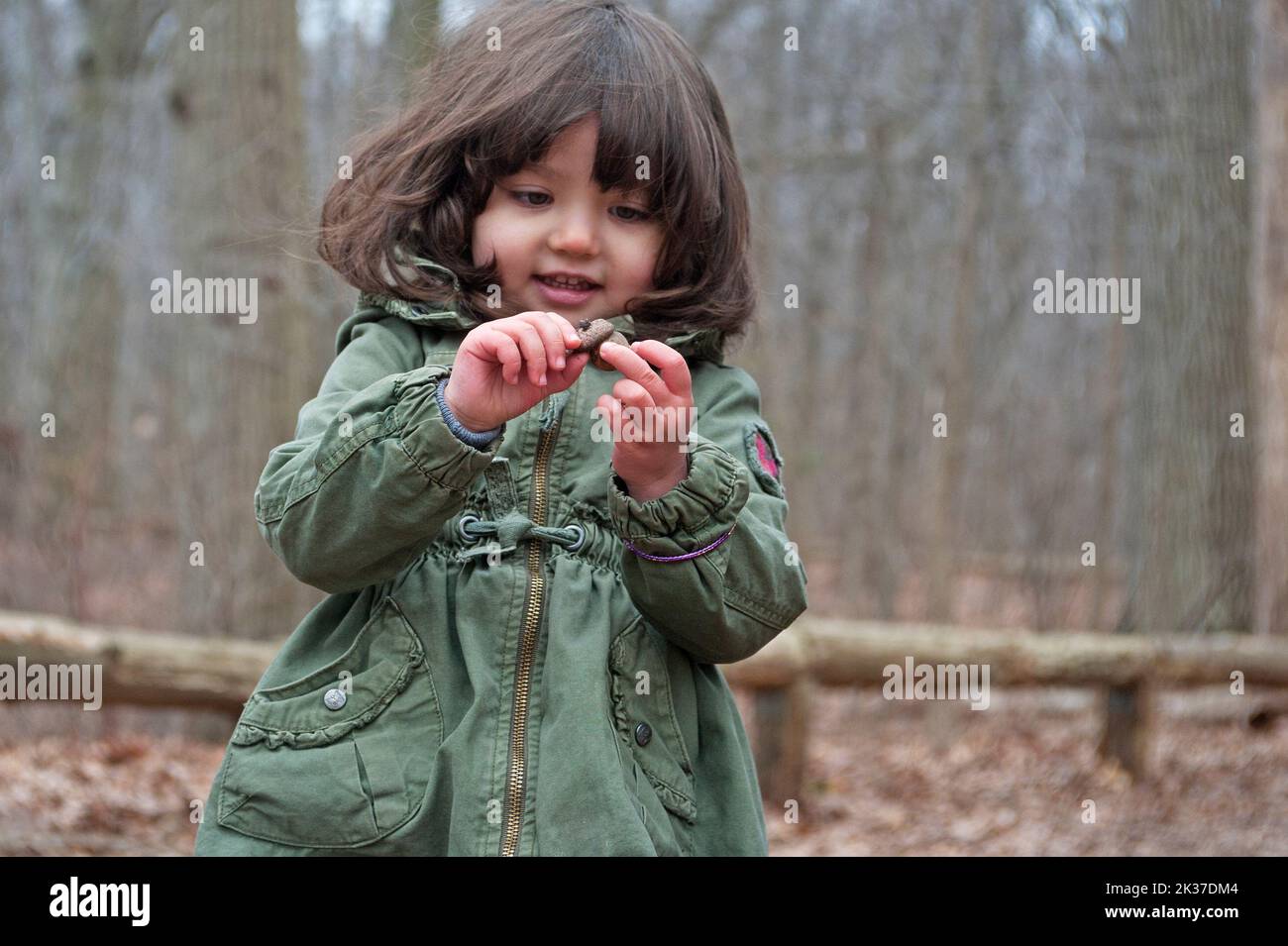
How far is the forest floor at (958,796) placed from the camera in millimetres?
5148

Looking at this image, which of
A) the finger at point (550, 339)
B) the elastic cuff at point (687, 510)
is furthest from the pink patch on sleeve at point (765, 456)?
the finger at point (550, 339)

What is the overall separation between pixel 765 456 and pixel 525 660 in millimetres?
562

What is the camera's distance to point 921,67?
991cm

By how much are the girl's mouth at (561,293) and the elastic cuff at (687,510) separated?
0.41m

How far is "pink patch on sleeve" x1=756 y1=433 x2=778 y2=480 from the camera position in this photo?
234 centimetres

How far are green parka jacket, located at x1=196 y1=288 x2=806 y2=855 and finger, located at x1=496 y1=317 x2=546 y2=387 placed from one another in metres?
0.15

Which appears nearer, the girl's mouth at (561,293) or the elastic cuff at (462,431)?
the elastic cuff at (462,431)

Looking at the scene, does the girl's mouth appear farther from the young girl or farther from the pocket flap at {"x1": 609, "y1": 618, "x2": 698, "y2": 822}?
the pocket flap at {"x1": 609, "y1": 618, "x2": 698, "y2": 822}

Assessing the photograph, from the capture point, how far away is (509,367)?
1.88m

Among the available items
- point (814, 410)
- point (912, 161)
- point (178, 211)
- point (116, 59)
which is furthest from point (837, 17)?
point (178, 211)

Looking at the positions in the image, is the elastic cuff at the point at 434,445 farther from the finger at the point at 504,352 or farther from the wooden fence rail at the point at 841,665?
the wooden fence rail at the point at 841,665

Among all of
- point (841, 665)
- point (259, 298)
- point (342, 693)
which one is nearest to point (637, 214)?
point (342, 693)

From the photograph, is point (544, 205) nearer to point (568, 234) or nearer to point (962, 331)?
point (568, 234)

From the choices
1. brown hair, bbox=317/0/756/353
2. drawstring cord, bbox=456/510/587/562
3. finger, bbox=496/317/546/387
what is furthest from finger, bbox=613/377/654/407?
brown hair, bbox=317/0/756/353
